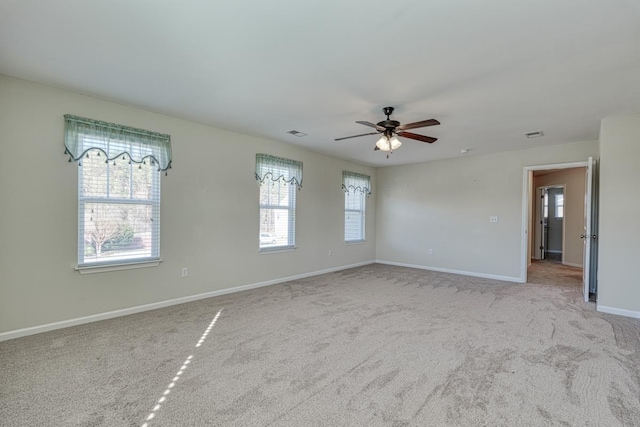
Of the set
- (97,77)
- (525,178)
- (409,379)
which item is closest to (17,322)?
(97,77)

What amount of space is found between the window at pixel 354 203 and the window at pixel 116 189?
3.93 meters

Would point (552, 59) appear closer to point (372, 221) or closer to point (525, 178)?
point (525, 178)

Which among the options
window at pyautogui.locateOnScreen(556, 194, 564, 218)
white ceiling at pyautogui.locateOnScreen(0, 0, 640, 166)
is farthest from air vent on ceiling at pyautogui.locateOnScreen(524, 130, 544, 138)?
window at pyautogui.locateOnScreen(556, 194, 564, 218)

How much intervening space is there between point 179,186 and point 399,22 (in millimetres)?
3321

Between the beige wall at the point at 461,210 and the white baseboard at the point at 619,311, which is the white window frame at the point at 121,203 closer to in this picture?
the beige wall at the point at 461,210

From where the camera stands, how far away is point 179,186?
4145mm

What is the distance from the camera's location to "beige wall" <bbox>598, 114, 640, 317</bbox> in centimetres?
376

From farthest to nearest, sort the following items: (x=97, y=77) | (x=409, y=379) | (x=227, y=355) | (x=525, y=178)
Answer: (x=525, y=178) → (x=97, y=77) → (x=227, y=355) → (x=409, y=379)

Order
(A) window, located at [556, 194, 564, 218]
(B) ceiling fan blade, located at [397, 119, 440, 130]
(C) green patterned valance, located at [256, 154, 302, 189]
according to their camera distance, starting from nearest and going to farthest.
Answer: (B) ceiling fan blade, located at [397, 119, 440, 130] → (C) green patterned valance, located at [256, 154, 302, 189] → (A) window, located at [556, 194, 564, 218]

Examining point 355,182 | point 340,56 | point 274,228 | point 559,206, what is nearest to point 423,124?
point 340,56

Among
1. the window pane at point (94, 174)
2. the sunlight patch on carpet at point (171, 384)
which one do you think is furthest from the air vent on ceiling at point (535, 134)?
the window pane at point (94, 174)

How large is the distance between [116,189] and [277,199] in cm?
245

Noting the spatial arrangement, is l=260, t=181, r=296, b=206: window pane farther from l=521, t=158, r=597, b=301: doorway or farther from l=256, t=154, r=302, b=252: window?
l=521, t=158, r=597, b=301: doorway

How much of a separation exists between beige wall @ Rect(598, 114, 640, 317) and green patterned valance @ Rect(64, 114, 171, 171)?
18.4ft
